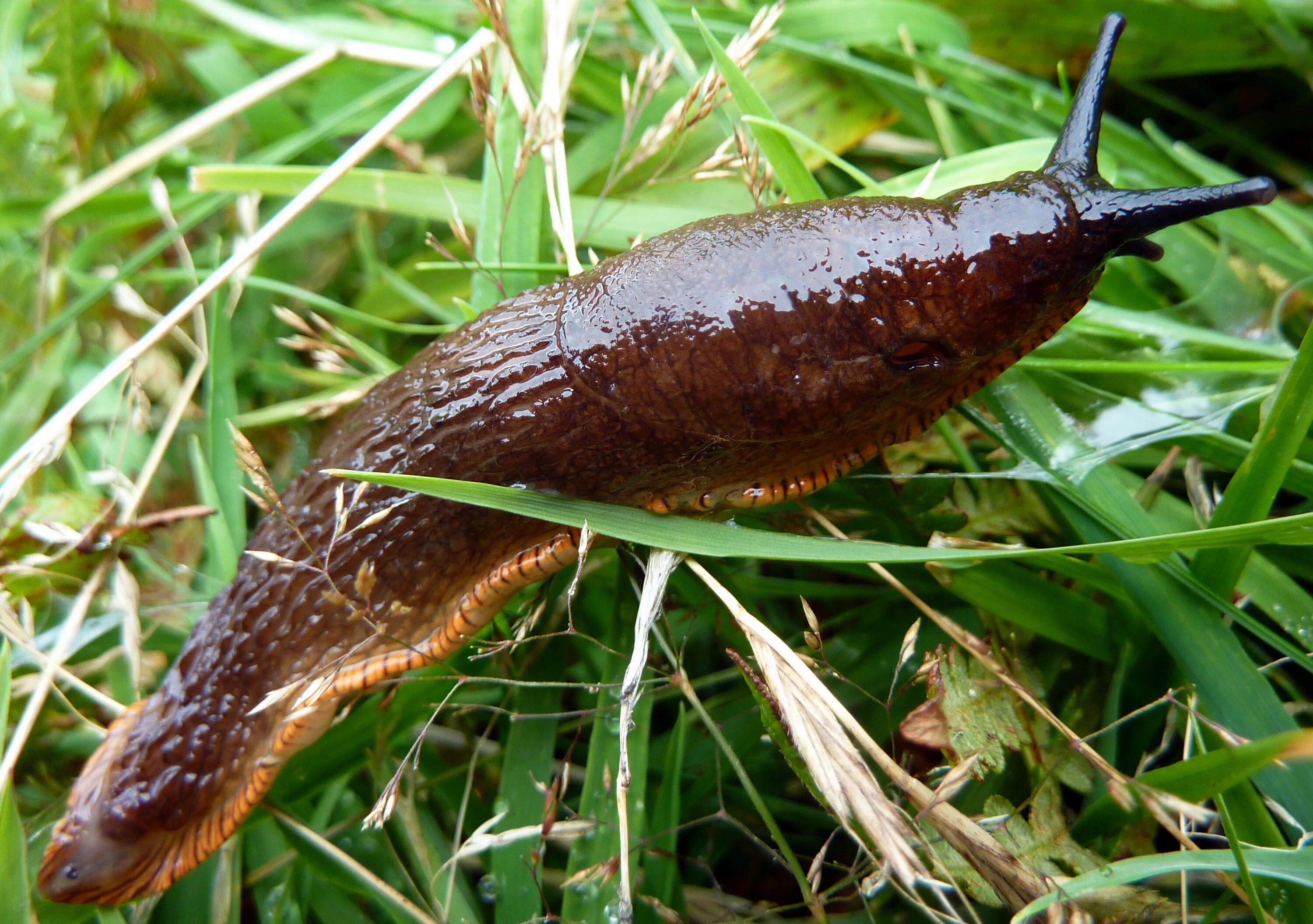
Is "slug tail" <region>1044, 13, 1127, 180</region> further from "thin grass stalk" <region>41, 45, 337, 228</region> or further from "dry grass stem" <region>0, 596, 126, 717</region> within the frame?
"dry grass stem" <region>0, 596, 126, 717</region>

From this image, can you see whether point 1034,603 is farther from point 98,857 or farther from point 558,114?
point 98,857

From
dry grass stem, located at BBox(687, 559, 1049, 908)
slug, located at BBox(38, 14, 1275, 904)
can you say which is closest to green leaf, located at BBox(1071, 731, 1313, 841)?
dry grass stem, located at BBox(687, 559, 1049, 908)

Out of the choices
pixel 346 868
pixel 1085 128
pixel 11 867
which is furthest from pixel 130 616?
pixel 1085 128

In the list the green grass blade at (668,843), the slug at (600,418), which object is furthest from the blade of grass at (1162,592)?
the green grass blade at (668,843)

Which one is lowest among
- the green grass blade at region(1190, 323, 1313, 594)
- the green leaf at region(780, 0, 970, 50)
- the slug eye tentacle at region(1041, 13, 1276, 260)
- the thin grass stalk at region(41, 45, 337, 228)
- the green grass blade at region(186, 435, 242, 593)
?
the green grass blade at region(1190, 323, 1313, 594)

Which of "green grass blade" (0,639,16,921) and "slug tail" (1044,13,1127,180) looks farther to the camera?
"green grass blade" (0,639,16,921)

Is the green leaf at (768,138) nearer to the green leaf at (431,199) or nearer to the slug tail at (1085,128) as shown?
the green leaf at (431,199)
